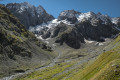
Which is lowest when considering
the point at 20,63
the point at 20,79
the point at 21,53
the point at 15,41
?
the point at 20,79

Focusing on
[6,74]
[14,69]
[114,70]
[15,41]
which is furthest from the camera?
[15,41]

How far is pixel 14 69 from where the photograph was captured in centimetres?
9888

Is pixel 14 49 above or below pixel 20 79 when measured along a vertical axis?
above

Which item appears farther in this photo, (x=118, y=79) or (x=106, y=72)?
(x=106, y=72)

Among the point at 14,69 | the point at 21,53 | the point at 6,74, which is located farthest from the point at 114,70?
the point at 21,53

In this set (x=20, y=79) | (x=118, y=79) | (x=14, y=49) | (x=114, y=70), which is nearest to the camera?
(x=118, y=79)

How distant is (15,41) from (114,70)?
131 metres

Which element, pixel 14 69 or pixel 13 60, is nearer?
pixel 14 69

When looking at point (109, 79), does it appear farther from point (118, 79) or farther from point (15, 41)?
point (15, 41)

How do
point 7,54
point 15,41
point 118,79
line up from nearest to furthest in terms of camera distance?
point 118,79
point 7,54
point 15,41

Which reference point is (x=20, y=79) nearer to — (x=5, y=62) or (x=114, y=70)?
(x=5, y=62)

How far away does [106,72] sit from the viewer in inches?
1057

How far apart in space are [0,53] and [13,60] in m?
13.9

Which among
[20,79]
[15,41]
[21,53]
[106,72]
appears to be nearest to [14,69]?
[20,79]
